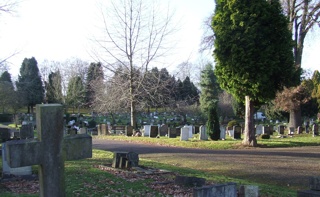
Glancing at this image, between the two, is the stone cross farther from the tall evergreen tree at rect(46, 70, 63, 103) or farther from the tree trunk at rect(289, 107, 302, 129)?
the tall evergreen tree at rect(46, 70, 63, 103)

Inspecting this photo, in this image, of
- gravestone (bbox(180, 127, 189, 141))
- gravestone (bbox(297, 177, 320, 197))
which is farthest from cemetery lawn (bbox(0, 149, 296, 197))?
gravestone (bbox(180, 127, 189, 141))

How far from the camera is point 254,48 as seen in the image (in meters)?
20.0

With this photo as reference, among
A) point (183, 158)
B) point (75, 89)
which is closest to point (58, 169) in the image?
point (183, 158)

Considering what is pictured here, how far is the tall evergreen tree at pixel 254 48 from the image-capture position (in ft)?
65.7

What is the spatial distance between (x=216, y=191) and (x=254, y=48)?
15227mm

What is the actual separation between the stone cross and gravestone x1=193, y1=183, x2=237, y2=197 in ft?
6.46

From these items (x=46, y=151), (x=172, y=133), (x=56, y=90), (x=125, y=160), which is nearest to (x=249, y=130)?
(x=172, y=133)

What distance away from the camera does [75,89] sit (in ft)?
181

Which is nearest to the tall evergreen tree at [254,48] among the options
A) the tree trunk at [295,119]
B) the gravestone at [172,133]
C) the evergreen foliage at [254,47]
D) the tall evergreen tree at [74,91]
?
the evergreen foliage at [254,47]

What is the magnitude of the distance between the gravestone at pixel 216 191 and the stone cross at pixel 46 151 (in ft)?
6.46

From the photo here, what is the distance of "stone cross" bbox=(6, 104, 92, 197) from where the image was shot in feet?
15.6

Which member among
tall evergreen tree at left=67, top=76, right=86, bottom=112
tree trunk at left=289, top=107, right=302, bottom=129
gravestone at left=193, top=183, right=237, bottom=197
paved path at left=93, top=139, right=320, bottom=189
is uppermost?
tall evergreen tree at left=67, top=76, right=86, bottom=112

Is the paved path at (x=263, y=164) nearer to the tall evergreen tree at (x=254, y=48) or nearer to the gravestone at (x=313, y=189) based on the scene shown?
the tall evergreen tree at (x=254, y=48)

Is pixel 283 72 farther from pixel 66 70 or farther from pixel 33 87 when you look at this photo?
pixel 33 87
